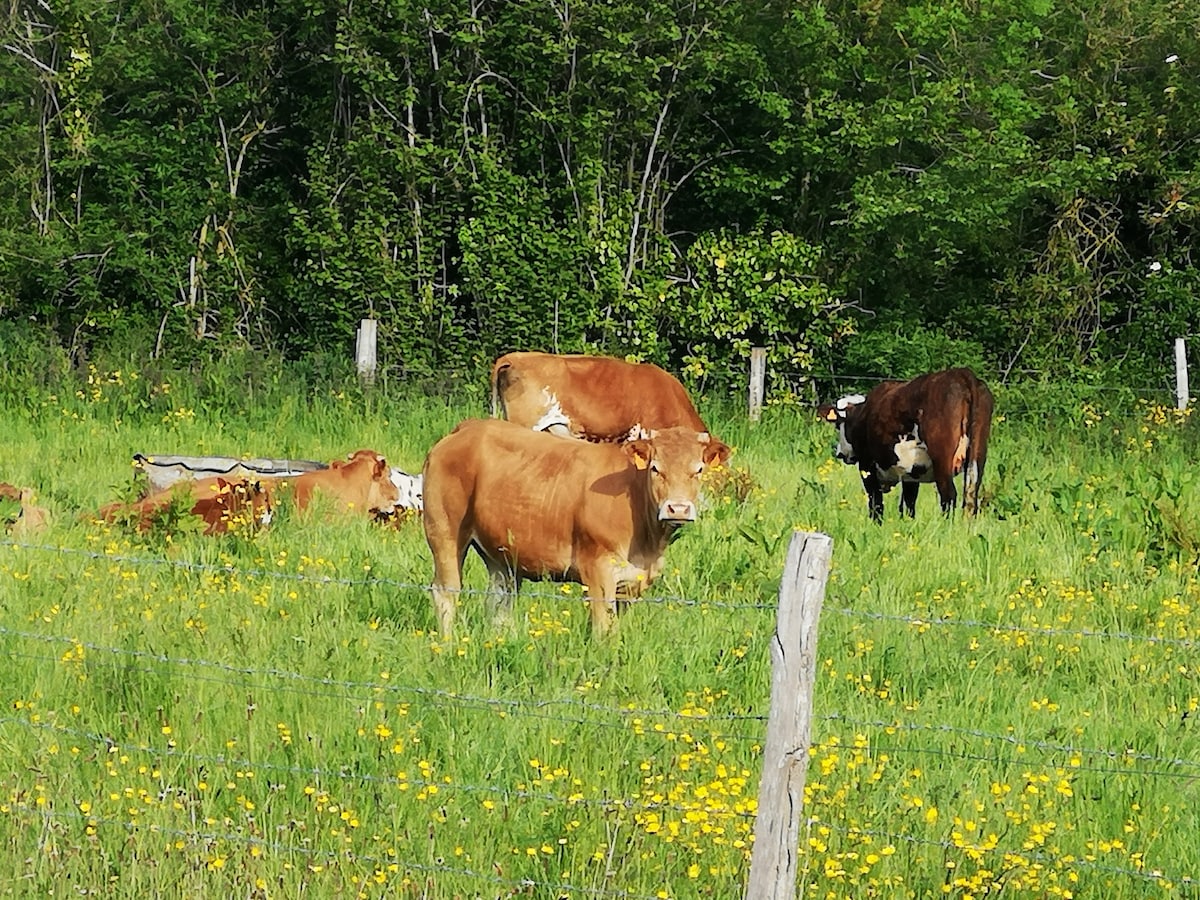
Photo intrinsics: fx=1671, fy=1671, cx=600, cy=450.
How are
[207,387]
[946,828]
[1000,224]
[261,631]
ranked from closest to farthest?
[946,828], [261,631], [207,387], [1000,224]

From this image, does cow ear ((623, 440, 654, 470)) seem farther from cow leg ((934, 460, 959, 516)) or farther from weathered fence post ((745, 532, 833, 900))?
cow leg ((934, 460, 959, 516))

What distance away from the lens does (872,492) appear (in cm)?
1256

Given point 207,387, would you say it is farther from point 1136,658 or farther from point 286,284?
point 1136,658

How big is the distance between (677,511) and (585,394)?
6834mm

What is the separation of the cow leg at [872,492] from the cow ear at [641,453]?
493 centimetres

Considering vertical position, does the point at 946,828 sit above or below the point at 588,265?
below

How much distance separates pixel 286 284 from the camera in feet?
70.7

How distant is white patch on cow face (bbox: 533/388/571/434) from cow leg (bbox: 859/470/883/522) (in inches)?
100

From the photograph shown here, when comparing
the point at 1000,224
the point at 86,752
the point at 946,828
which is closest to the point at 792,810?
the point at 946,828

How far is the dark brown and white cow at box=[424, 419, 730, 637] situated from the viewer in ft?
24.1

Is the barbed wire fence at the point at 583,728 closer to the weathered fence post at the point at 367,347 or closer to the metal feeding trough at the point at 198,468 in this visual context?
the metal feeding trough at the point at 198,468

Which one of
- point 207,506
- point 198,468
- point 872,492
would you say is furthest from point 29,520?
point 872,492

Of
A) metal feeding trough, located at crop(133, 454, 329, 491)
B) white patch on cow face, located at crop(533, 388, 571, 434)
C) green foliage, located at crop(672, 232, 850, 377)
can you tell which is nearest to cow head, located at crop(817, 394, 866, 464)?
white patch on cow face, located at crop(533, 388, 571, 434)

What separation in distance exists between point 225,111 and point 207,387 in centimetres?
Answer: 601
